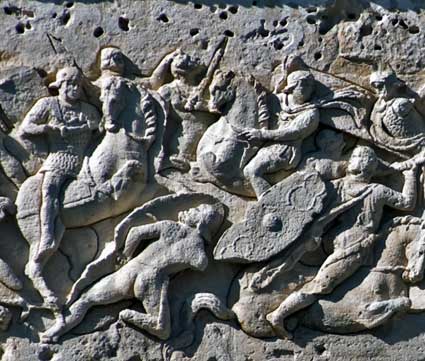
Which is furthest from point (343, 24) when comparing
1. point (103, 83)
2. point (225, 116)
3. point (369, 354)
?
point (369, 354)

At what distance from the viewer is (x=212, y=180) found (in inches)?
240

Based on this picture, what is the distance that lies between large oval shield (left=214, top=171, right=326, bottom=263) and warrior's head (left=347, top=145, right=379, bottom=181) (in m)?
0.16

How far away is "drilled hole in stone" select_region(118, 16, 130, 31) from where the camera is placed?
634 cm

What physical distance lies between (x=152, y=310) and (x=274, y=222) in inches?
25.7

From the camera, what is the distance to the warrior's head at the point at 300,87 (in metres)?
6.21

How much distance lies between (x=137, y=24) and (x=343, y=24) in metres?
0.95

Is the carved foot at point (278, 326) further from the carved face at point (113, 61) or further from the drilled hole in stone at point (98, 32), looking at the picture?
the drilled hole in stone at point (98, 32)

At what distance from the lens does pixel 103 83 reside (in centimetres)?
620

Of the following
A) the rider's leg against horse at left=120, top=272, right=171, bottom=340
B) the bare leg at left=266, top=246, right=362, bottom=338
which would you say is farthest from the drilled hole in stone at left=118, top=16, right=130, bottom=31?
the bare leg at left=266, top=246, right=362, bottom=338

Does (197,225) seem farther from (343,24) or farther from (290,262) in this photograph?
(343,24)

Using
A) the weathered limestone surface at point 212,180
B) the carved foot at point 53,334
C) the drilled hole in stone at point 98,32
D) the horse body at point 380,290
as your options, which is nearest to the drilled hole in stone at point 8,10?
the weathered limestone surface at point 212,180

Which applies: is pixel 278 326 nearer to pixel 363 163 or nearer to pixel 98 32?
pixel 363 163

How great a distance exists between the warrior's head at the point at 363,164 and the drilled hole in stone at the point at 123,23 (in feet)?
3.92

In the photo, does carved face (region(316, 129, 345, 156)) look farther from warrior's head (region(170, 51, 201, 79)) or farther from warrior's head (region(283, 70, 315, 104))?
warrior's head (region(170, 51, 201, 79))
